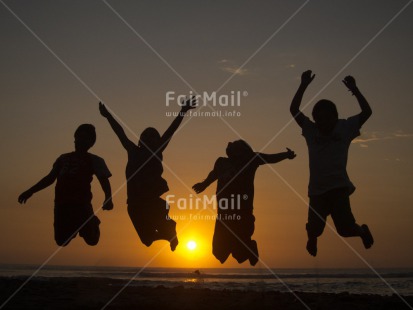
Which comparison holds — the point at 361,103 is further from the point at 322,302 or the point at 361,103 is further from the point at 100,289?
the point at 100,289

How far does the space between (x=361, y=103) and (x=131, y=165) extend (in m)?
4.47

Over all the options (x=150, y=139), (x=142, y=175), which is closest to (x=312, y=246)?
(x=142, y=175)

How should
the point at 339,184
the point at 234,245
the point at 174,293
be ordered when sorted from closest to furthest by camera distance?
the point at 339,184 < the point at 234,245 < the point at 174,293

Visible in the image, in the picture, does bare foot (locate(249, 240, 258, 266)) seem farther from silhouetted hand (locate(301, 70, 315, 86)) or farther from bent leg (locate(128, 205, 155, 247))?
silhouetted hand (locate(301, 70, 315, 86))

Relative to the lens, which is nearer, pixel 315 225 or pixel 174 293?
pixel 315 225

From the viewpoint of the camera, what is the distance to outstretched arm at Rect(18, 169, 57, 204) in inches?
368

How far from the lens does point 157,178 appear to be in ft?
32.7

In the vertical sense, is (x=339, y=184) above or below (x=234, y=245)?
above

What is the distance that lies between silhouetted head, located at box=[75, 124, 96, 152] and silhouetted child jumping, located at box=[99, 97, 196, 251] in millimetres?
411

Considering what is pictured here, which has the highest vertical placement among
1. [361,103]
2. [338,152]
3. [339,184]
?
[361,103]

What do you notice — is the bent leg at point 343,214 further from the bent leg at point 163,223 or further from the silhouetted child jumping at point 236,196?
the bent leg at point 163,223

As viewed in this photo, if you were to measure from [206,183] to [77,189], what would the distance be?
2615 millimetres

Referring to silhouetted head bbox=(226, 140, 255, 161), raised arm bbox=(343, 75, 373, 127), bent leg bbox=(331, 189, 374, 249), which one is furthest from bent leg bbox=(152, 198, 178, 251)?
raised arm bbox=(343, 75, 373, 127)

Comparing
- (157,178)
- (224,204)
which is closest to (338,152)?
(224,204)
